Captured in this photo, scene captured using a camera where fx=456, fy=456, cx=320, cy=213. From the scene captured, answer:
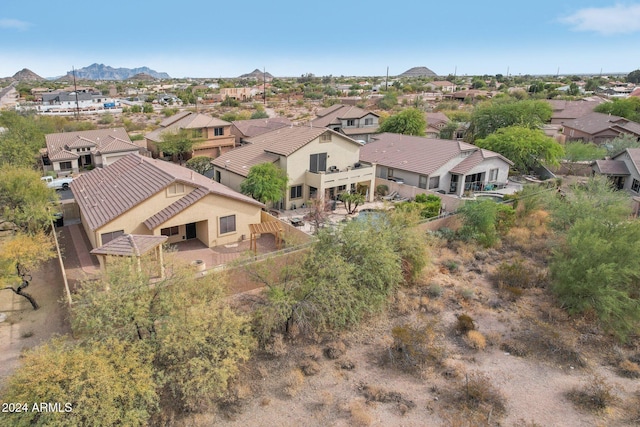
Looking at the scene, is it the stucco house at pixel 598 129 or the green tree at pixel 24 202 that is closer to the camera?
the green tree at pixel 24 202

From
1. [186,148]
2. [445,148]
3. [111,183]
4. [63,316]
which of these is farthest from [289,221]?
[186,148]

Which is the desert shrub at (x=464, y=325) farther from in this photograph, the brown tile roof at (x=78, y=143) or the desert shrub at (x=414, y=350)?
the brown tile roof at (x=78, y=143)

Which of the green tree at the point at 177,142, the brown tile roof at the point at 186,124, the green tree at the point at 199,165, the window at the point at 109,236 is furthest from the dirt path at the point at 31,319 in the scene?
the brown tile roof at the point at 186,124

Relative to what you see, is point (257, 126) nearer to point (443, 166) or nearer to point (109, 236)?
point (443, 166)

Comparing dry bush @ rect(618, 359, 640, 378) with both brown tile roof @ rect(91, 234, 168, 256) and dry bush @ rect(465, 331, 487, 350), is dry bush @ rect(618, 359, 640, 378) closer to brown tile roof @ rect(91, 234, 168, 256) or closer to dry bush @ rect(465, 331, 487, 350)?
dry bush @ rect(465, 331, 487, 350)

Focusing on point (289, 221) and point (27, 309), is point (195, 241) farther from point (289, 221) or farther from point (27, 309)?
point (27, 309)

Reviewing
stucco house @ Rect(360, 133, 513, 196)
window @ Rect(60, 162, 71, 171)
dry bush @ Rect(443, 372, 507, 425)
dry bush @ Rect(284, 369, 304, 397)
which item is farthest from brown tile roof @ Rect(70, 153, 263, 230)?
stucco house @ Rect(360, 133, 513, 196)
